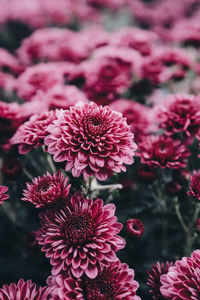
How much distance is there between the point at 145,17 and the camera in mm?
2531

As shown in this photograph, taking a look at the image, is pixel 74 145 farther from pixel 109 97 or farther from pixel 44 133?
pixel 109 97

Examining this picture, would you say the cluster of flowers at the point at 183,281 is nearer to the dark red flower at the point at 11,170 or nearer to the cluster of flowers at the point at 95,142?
the cluster of flowers at the point at 95,142

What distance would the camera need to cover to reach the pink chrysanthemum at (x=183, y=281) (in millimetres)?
639

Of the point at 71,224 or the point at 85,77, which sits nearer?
the point at 71,224

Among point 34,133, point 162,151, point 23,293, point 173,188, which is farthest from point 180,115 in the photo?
point 23,293

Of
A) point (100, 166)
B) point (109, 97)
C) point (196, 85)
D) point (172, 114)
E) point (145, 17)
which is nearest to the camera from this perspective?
point (100, 166)

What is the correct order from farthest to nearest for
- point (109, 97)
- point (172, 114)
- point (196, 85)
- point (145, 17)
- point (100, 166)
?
point (145, 17)
point (196, 85)
point (109, 97)
point (172, 114)
point (100, 166)

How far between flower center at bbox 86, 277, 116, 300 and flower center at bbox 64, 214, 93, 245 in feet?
0.34

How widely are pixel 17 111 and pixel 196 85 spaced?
1.16m

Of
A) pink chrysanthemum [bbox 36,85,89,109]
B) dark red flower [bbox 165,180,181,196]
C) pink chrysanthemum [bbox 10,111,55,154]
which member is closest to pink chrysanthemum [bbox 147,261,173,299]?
dark red flower [bbox 165,180,181,196]

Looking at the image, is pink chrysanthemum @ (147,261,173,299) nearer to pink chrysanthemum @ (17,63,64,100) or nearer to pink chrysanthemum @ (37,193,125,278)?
pink chrysanthemum @ (37,193,125,278)

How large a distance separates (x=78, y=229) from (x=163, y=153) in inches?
15.5

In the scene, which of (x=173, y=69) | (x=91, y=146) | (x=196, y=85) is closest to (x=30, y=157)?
(x=91, y=146)

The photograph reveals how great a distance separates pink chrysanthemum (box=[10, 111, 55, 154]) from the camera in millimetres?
798
